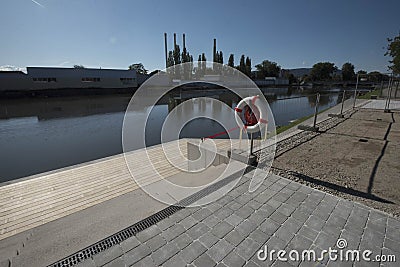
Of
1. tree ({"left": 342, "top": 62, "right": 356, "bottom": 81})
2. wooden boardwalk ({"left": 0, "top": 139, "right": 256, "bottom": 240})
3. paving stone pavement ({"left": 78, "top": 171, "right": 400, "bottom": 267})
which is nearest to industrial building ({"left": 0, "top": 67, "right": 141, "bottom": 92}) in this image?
wooden boardwalk ({"left": 0, "top": 139, "right": 256, "bottom": 240})

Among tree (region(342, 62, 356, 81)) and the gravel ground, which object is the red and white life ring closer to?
the gravel ground

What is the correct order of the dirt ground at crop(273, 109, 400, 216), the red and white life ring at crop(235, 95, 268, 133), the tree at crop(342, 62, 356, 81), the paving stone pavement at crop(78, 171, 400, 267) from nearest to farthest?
the paving stone pavement at crop(78, 171, 400, 267), the dirt ground at crop(273, 109, 400, 216), the red and white life ring at crop(235, 95, 268, 133), the tree at crop(342, 62, 356, 81)

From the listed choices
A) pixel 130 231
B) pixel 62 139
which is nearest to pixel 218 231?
pixel 130 231

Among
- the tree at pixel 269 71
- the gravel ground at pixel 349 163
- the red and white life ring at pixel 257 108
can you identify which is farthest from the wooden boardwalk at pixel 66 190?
the tree at pixel 269 71

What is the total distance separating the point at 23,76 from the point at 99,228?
31.6 metres

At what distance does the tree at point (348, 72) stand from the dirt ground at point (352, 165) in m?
68.0

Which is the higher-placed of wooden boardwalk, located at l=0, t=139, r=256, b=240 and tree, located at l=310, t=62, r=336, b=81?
tree, located at l=310, t=62, r=336, b=81

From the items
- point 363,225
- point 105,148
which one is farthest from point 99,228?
point 105,148

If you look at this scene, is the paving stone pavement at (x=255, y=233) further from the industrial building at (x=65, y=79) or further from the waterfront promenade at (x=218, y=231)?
the industrial building at (x=65, y=79)

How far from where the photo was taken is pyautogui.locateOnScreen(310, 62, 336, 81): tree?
2314 inches

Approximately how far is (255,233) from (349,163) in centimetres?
273

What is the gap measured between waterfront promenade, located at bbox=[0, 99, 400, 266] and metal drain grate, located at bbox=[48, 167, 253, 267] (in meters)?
0.03

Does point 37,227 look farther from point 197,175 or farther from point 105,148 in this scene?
point 105,148

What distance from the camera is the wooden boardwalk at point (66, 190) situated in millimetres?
2604
